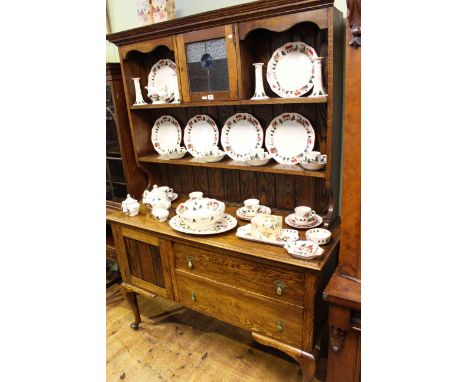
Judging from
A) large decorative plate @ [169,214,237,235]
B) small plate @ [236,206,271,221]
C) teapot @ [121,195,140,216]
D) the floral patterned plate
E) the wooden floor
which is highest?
teapot @ [121,195,140,216]

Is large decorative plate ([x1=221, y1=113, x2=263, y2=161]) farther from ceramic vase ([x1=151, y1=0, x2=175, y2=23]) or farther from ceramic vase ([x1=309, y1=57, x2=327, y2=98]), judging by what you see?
ceramic vase ([x1=151, y1=0, x2=175, y2=23])

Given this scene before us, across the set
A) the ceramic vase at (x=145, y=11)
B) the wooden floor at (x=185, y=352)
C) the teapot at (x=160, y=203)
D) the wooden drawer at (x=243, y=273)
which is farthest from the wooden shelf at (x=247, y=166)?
the wooden floor at (x=185, y=352)

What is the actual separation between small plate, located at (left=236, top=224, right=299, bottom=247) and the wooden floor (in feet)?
2.65

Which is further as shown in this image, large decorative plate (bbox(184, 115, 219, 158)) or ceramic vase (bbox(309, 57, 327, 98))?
large decorative plate (bbox(184, 115, 219, 158))

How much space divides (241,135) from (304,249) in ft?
2.48

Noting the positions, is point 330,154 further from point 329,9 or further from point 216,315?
point 216,315

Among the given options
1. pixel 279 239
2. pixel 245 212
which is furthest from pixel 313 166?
pixel 245 212

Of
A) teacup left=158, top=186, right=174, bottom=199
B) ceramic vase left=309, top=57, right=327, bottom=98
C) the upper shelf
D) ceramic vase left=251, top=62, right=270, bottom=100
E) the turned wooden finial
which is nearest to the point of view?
the turned wooden finial

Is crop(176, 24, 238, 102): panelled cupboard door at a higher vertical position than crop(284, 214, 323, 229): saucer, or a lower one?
higher

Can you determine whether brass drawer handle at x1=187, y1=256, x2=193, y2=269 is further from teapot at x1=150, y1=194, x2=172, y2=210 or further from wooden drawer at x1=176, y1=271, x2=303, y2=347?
teapot at x1=150, y1=194, x2=172, y2=210

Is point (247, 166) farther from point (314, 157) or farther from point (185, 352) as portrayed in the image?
point (185, 352)

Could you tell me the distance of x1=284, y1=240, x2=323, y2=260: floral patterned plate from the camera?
1.17m

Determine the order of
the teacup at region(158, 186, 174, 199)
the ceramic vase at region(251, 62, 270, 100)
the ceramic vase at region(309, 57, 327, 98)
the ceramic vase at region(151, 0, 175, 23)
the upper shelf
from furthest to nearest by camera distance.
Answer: the teacup at region(158, 186, 174, 199)
the ceramic vase at region(151, 0, 175, 23)
the ceramic vase at region(251, 62, 270, 100)
the ceramic vase at region(309, 57, 327, 98)
the upper shelf

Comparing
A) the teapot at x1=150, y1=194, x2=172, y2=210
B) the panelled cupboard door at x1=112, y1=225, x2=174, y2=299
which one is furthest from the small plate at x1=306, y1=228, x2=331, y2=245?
the teapot at x1=150, y1=194, x2=172, y2=210
